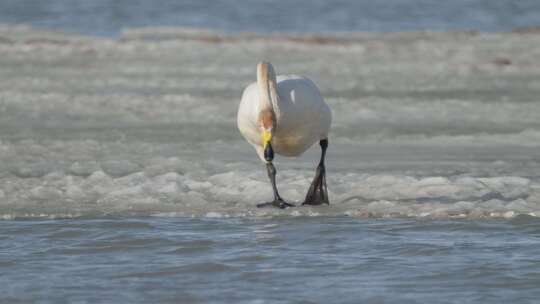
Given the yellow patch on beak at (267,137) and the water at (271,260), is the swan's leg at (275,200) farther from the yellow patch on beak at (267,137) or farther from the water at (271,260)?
the water at (271,260)

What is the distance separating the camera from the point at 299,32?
112 feet

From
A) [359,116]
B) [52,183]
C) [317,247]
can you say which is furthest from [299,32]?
[317,247]

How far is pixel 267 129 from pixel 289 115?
1.19ft

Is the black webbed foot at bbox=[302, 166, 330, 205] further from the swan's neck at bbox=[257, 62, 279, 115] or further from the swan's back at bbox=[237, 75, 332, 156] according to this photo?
the swan's neck at bbox=[257, 62, 279, 115]

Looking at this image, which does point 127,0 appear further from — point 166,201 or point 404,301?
point 404,301

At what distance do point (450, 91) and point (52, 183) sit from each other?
30.6 feet

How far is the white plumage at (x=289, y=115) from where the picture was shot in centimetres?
936

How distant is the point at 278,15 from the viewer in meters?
40.4

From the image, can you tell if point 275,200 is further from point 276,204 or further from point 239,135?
point 239,135

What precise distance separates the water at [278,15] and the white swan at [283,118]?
79.7 feet

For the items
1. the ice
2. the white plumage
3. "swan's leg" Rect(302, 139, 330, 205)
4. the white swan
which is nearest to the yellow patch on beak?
the white swan

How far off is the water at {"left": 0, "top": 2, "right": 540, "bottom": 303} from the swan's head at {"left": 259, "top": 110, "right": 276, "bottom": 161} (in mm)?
448

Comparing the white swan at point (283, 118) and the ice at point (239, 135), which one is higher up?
the white swan at point (283, 118)

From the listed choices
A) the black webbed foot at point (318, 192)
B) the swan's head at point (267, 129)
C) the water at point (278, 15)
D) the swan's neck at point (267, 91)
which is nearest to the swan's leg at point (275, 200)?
the black webbed foot at point (318, 192)
